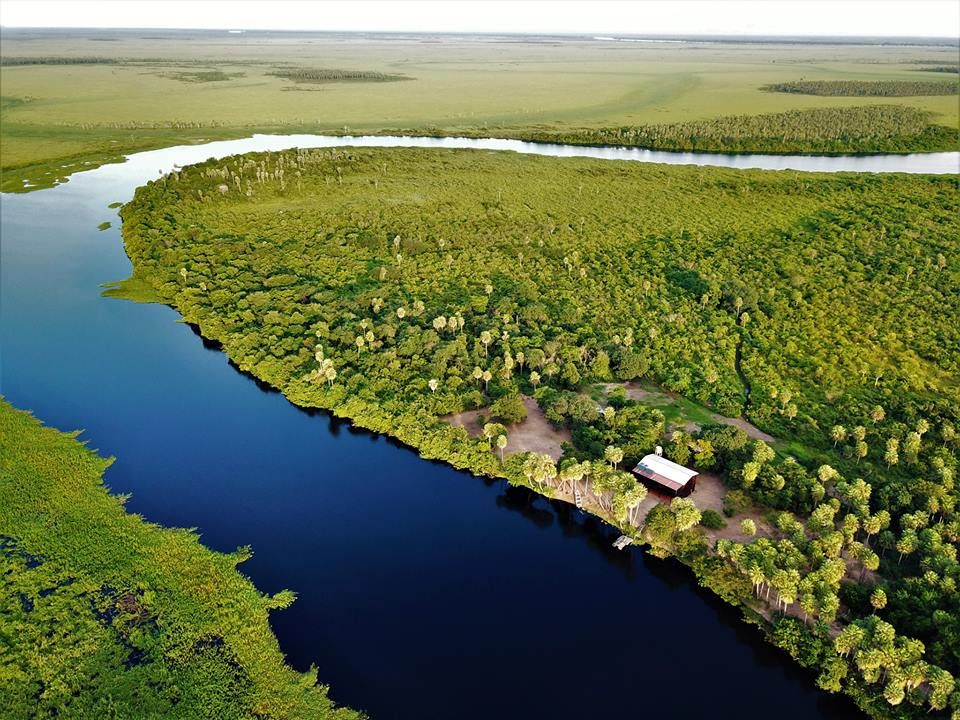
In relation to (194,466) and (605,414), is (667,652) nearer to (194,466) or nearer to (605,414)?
(605,414)

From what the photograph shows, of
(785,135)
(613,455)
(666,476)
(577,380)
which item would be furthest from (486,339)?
(785,135)

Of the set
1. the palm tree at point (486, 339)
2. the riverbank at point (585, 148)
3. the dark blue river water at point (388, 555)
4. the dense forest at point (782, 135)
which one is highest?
the dense forest at point (782, 135)

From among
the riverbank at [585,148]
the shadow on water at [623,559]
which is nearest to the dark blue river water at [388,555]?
the shadow on water at [623,559]

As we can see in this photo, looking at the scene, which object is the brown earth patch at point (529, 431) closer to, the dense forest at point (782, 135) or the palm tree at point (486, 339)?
the palm tree at point (486, 339)

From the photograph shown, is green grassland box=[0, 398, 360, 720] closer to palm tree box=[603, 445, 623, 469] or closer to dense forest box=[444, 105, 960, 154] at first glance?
palm tree box=[603, 445, 623, 469]

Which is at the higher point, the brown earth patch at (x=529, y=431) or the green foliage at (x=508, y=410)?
the green foliage at (x=508, y=410)

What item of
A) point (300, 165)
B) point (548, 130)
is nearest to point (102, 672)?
point (300, 165)

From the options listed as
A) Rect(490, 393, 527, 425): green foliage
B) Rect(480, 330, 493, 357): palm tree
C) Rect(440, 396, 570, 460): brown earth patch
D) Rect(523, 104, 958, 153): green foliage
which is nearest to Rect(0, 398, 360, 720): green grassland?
Rect(440, 396, 570, 460): brown earth patch
